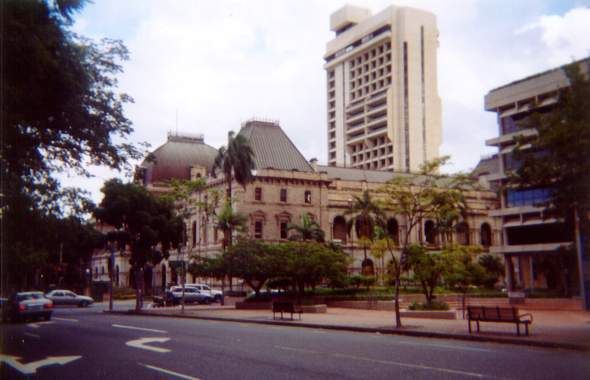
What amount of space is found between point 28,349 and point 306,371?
855cm

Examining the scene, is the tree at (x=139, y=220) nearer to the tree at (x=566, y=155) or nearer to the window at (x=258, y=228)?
the tree at (x=566, y=155)

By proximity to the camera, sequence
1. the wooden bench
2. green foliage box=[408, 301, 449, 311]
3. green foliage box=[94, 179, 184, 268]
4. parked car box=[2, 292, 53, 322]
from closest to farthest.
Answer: the wooden bench → parked car box=[2, 292, 53, 322] → green foliage box=[408, 301, 449, 311] → green foliage box=[94, 179, 184, 268]

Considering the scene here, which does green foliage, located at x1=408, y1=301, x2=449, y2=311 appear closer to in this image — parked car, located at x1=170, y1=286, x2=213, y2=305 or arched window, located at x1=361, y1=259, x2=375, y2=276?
parked car, located at x1=170, y1=286, x2=213, y2=305

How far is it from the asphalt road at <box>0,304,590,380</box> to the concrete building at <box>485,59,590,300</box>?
3221 cm

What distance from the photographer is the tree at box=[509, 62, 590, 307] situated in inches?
709

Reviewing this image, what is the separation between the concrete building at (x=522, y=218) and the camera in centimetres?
4800

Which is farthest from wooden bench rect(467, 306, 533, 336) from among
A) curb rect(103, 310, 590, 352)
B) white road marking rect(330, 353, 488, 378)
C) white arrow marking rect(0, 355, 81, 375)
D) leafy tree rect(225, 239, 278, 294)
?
leafy tree rect(225, 239, 278, 294)

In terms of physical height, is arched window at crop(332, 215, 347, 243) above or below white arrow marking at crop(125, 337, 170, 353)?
above

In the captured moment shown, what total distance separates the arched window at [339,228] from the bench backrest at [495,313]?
5548 cm

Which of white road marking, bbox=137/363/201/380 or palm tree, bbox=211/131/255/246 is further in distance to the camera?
palm tree, bbox=211/131/255/246

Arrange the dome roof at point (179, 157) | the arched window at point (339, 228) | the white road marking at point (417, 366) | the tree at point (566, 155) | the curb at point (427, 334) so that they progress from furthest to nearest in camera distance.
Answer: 1. the dome roof at point (179, 157)
2. the arched window at point (339, 228)
3. the tree at point (566, 155)
4. the curb at point (427, 334)
5. the white road marking at point (417, 366)

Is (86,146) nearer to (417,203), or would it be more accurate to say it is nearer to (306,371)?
(306,371)

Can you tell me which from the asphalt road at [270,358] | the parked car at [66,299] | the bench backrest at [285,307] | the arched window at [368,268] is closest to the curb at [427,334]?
the asphalt road at [270,358]

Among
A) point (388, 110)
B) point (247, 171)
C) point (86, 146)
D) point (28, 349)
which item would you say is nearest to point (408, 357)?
point (28, 349)
